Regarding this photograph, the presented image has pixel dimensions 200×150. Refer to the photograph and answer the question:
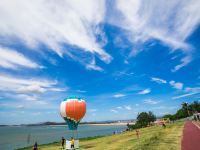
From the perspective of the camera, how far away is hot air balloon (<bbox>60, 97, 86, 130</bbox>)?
31.0 meters

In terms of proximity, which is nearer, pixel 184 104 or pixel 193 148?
pixel 193 148

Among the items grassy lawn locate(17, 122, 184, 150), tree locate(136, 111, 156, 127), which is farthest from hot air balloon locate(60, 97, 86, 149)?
tree locate(136, 111, 156, 127)

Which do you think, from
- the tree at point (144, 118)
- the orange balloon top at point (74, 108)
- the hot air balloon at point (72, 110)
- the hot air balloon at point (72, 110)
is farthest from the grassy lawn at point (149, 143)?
the tree at point (144, 118)

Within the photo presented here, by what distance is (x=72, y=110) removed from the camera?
3097 centimetres

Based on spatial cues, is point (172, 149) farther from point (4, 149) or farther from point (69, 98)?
point (4, 149)

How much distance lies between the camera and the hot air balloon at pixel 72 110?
30984 mm

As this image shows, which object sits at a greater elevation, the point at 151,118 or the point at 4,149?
the point at 151,118

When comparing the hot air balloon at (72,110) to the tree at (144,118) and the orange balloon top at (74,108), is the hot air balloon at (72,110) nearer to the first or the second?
the orange balloon top at (74,108)

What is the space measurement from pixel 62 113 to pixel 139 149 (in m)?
10.5

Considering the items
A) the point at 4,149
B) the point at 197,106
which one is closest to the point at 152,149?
the point at 4,149

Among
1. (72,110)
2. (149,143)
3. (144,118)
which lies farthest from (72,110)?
(144,118)

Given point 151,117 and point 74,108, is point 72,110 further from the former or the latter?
point 151,117

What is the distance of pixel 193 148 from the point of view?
86.1 feet

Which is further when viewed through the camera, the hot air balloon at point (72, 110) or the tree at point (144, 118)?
the tree at point (144, 118)
